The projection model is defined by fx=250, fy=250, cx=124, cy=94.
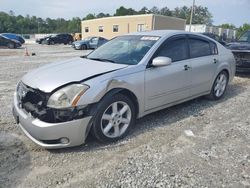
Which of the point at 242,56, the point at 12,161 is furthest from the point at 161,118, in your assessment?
the point at 242,56

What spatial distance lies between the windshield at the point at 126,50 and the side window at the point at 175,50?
23cm

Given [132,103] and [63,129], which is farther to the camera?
[132,103]

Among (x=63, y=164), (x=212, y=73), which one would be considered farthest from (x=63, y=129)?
(x=212, y=73)

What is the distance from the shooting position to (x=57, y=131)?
305 cm

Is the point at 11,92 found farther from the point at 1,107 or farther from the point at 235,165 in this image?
the point at 235,165

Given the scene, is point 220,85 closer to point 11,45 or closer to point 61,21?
point 11,45

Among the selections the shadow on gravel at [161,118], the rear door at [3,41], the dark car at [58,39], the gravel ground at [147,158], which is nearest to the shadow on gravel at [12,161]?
the gravel ground at [147,158]

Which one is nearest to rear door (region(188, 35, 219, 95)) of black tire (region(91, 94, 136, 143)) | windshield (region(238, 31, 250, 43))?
black tire (region(91, 94, 136, 143))

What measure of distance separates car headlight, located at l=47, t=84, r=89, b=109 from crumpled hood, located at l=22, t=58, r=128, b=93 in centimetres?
10

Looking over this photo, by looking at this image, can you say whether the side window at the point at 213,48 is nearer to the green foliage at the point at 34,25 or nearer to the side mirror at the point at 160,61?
the side mirror at the point at 160,61

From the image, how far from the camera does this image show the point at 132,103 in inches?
148

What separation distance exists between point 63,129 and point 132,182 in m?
1.05

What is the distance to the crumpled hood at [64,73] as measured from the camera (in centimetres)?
325

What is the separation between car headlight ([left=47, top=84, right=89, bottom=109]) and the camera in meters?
3.08
